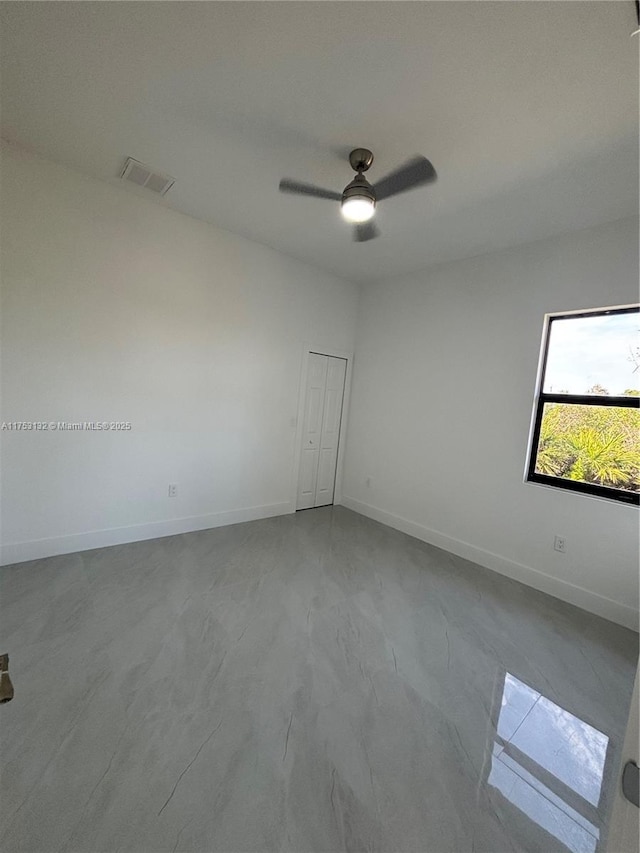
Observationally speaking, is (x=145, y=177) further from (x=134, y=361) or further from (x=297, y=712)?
(x=297, y=712)

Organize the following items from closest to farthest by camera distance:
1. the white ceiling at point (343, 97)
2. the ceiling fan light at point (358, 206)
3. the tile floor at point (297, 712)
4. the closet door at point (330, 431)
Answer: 1. the tile floor at point (297, 712)
2. the white ceiling at point (343, 97)
3. the ceiling fan light at point (358, 206)
4. the closet door at point (330, 431)

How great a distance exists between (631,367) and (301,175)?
273cm

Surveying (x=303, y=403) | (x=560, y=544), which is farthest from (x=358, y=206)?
(x=560, y=544)

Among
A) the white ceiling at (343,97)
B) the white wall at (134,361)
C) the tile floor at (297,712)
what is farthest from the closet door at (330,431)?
the white ceiling at (343,97)

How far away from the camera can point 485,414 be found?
3385 millimetres

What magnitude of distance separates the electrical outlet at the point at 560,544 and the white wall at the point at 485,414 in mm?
40

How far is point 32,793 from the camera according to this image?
125 centimetres

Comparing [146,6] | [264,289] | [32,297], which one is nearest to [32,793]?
[32,297]

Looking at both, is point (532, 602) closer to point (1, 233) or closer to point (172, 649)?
point (172, 649)

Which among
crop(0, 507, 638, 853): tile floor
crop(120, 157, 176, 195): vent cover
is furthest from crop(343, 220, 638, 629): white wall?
crop(120, 157, 176, 195): vent cover

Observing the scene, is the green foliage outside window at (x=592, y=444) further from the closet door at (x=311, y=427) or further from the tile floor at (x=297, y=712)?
the closet door at (x=311, y=427)

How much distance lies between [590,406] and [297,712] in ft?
9.58

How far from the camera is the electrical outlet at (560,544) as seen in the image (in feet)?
9.43

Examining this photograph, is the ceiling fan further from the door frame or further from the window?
the door frame
